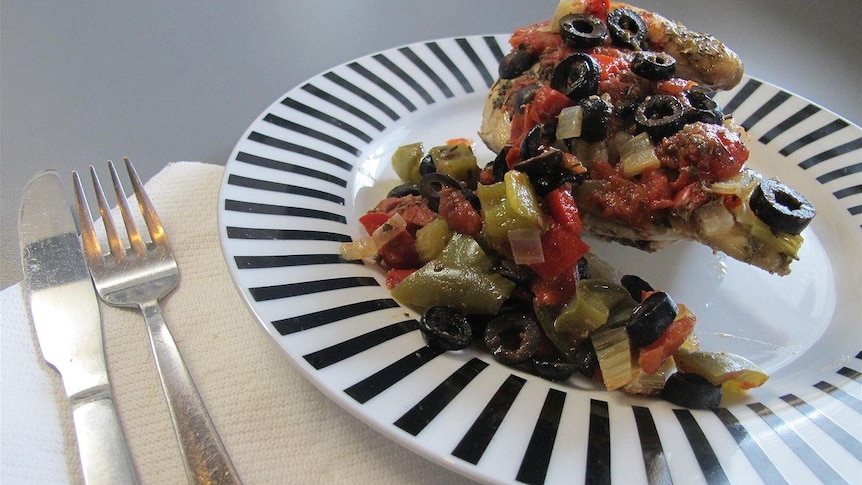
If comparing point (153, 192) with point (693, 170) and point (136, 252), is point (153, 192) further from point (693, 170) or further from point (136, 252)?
point (693, 170)

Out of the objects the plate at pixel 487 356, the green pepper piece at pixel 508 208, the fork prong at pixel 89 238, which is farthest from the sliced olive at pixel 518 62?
the fork prong at pixel 89 238

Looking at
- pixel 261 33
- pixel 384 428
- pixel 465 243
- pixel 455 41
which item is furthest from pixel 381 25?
pixel 384 428

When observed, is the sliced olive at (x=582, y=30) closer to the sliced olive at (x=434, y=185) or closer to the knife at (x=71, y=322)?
the sliced olive at (x=434, y=185)

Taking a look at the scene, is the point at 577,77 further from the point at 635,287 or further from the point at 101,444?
the point at 101,444

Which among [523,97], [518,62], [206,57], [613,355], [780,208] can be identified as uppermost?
[206,57]

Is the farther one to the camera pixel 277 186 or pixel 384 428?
pixel 277 186

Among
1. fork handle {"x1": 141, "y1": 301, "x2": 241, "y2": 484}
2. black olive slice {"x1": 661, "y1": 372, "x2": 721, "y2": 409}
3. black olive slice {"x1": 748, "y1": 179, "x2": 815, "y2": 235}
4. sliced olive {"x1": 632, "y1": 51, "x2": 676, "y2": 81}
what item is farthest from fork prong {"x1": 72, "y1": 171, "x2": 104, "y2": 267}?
black olive slice {"x1": 748, "y1": 179, "x2": 815, "y2": 235}

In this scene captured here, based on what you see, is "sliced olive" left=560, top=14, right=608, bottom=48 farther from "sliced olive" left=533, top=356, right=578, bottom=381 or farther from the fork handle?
the fork handle

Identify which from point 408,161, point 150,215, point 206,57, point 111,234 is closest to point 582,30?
point 408,161
